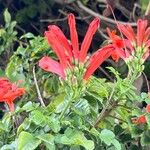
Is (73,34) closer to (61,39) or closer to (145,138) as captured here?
(61,39)

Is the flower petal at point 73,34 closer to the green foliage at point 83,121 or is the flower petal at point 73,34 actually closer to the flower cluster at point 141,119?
the green foliage at point 83,121

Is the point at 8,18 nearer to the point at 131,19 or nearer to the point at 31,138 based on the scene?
the point at 131,19

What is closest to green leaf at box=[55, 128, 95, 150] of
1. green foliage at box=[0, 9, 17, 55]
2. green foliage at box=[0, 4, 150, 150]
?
green foliage at box=[0, 4, 150, 150]

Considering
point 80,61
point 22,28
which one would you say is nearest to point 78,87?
point 80,61

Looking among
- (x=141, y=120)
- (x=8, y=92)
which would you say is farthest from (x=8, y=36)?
(x=141, y=120)

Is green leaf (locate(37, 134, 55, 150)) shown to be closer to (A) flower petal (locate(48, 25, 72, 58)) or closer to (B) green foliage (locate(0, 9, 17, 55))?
(A) flower petal (locate(48, 25, 72, 58))

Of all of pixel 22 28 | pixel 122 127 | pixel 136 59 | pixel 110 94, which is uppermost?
pixel 136 59
